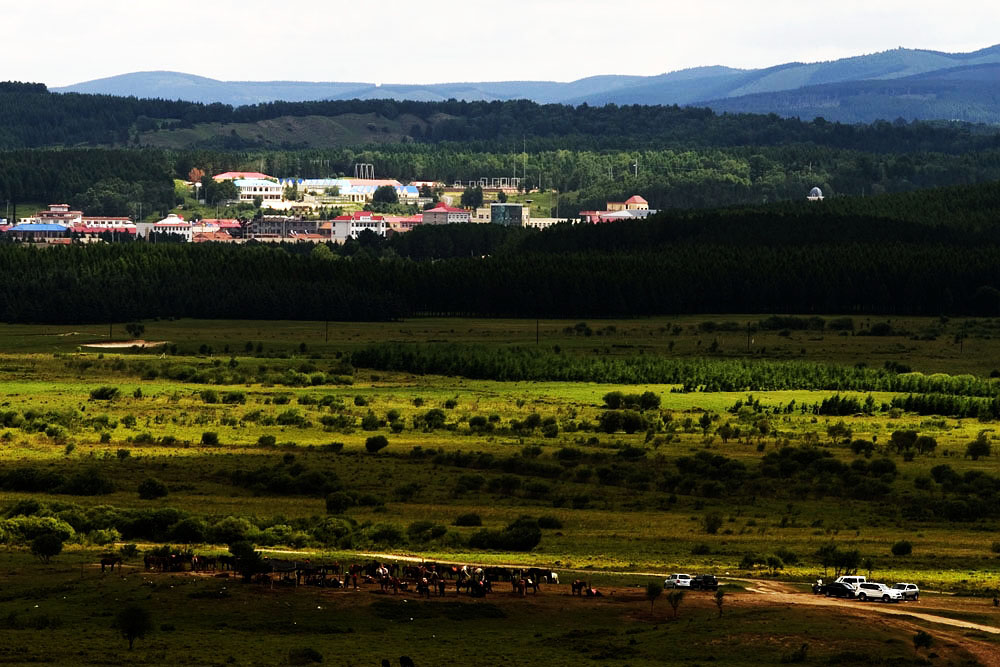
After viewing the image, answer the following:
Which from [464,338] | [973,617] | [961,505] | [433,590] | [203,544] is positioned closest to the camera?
[973,617]

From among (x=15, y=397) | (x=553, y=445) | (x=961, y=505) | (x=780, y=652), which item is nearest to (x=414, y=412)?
(x=553, y=445)

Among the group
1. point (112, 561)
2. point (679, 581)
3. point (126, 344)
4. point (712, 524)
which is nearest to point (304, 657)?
point (679, 581)

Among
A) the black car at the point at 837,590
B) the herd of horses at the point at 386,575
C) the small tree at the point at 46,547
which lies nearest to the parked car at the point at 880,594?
the black car at the point at 837,590

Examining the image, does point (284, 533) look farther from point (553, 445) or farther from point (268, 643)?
point (553, 445)

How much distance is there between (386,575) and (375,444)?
4380 centimetres

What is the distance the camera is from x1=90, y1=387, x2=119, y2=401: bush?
14088 centimetres

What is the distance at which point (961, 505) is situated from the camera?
92.4m

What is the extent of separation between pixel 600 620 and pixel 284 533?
2144 cm

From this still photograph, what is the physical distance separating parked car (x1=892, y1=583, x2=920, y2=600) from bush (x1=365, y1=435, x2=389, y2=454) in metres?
49.7

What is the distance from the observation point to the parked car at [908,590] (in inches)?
2672

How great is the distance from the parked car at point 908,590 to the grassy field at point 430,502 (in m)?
3.61

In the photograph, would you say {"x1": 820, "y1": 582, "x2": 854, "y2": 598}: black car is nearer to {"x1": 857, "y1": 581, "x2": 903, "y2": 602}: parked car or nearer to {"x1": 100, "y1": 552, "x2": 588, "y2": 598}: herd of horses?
{"x1": 857, "y1": 581, "x2": 903, "y2": 602}: parked car

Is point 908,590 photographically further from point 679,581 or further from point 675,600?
point 675,600

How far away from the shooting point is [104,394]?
142 metres
